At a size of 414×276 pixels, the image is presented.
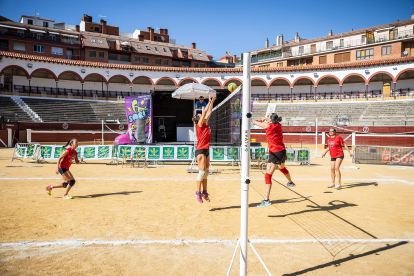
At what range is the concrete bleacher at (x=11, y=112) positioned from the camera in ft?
97.0

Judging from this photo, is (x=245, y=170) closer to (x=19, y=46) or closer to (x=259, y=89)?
(x=259, y=89)

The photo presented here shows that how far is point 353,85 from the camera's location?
4234 cm

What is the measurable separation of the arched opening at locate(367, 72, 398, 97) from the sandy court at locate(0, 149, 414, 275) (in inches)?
1471

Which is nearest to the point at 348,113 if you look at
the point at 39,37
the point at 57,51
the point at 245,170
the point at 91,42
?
the point at 245,170

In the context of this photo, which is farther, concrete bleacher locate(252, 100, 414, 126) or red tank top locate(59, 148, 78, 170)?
concrete bleacher locate(252, 100, 414, 126)

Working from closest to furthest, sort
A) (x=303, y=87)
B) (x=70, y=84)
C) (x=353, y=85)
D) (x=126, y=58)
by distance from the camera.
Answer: (x=70, y=84), (x=353, y=85), (x=303, y=87), (x=126, y=58)

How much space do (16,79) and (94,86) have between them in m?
9.92

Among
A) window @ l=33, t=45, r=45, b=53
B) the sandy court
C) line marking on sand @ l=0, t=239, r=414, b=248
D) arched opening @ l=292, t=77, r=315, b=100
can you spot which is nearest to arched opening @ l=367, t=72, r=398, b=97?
arched opening @ l=292, t=77, r=315, b=100

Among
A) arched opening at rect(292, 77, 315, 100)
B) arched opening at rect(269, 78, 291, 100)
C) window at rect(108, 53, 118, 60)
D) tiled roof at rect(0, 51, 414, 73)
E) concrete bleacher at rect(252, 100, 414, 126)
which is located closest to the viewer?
concrete bleacher at rect(252, 100, 414, 126)

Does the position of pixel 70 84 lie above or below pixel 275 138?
above

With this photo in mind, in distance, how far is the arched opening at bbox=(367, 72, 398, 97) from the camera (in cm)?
3943

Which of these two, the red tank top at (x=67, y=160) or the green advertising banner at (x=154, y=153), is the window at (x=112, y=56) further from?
the red tank top at (x=67, y=160)

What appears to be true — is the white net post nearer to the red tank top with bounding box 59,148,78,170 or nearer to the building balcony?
the red tank top with bounding box 59,148,78,170

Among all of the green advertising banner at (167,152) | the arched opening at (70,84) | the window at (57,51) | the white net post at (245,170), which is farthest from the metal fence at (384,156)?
the window at (57,51)
